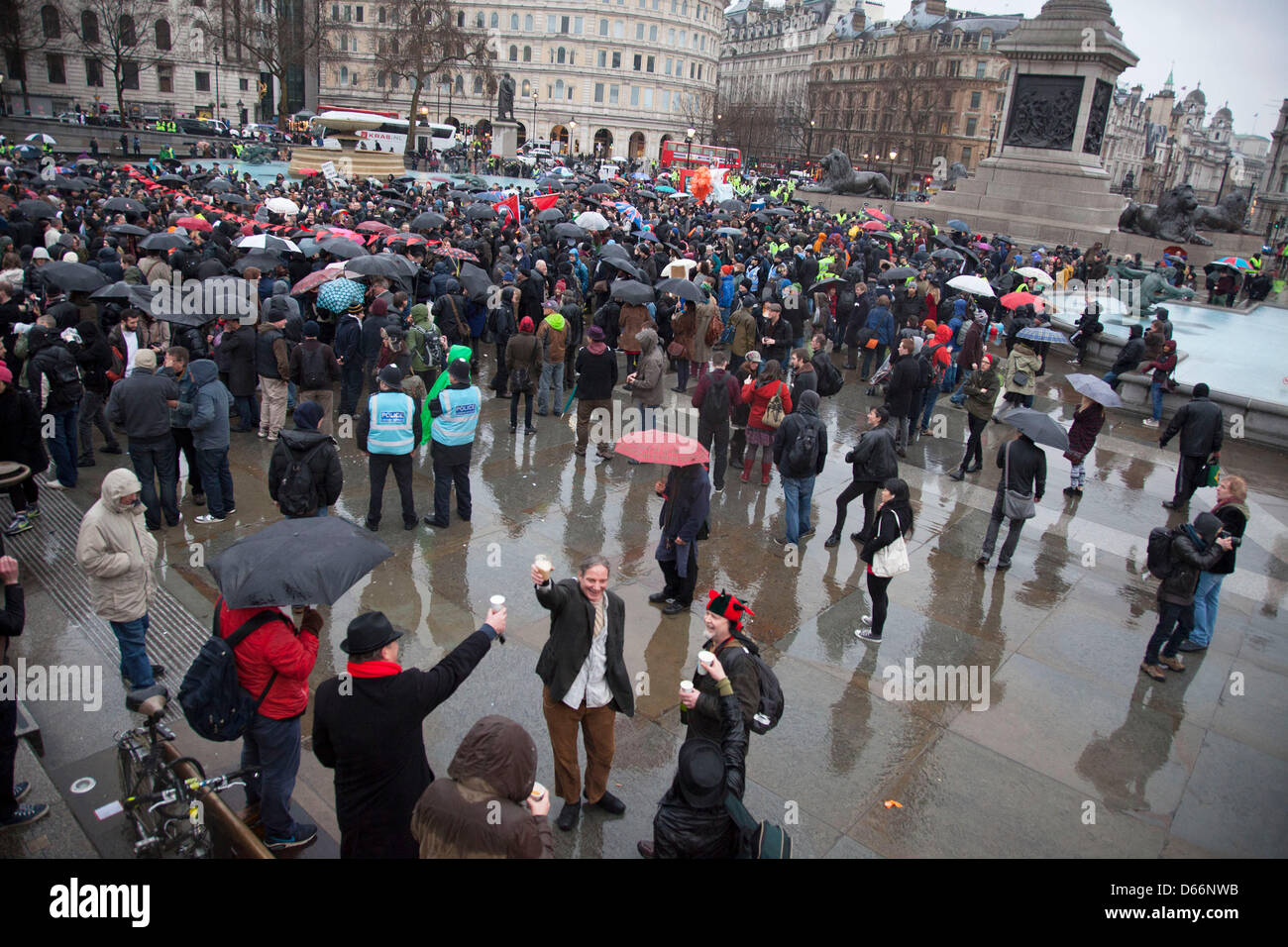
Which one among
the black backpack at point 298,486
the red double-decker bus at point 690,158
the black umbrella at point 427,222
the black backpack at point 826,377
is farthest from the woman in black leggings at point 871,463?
the red double-decker bus at point 690,158

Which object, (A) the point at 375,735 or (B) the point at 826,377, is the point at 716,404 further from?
(A) the point at 375,735

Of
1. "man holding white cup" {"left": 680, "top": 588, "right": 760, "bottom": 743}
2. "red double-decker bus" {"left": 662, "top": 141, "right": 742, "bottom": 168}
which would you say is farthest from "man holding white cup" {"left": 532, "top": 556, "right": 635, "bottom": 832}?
"red double-decker bus" {"left": 662, "top": 141, "right": 742, "bottom": 168}

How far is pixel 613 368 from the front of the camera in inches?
403

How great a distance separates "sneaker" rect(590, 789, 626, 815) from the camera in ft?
15.5

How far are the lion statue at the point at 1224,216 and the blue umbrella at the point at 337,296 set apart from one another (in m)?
37.9

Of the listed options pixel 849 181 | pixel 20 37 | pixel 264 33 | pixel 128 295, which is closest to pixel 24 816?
pixel 128 295

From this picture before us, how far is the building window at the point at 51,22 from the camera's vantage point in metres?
59.2

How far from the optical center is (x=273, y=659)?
4.02m

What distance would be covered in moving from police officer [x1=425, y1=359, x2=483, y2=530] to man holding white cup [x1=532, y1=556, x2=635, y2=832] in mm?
3760

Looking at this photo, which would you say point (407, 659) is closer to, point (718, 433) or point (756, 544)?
point (756, 544)

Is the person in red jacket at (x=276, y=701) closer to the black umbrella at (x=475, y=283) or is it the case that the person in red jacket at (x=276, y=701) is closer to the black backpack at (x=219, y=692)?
the black backpack at (x=219, y=692)

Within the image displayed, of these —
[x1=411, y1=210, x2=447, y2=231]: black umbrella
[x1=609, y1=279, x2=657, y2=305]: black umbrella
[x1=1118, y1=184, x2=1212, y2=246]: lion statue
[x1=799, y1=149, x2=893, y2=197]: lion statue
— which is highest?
[x1=799, y1=149, x2=893, y2=197]: lion statue

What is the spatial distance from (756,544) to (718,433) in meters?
1.52

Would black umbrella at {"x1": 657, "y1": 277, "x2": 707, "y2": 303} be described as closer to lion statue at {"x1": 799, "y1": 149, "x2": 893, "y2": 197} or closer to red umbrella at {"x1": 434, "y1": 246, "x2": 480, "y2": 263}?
red umbrella at {"x1": 434, "y1": 246, "x2": 480, "y2": 263}
